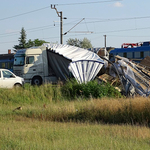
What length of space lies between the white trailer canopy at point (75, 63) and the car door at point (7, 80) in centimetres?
381

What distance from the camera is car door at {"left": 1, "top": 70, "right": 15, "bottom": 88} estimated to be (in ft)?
61.7

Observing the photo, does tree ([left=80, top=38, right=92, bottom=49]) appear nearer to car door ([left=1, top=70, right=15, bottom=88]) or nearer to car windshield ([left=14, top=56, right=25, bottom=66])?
car windshield ([left=14, top=56, right=25, bottom=66])

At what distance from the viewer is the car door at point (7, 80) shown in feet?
61.7

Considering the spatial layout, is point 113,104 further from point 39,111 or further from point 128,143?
point 128,143

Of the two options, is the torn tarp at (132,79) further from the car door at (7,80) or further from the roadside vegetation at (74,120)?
the car door at (7,80)

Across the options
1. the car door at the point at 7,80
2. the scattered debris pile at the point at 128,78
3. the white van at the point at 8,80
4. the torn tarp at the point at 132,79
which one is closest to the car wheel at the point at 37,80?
the white van at the point at 8,80

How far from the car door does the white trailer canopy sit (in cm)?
381

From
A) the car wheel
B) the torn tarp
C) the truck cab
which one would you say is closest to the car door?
the truck cab

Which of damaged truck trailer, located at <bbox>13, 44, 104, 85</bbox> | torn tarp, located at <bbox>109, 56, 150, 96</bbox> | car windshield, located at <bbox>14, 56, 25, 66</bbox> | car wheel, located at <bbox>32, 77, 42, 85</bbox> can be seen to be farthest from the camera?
car windshield, located at <bbox>14, 56, 25, 66</bbox>

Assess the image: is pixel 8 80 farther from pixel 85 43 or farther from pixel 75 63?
pixel 85 43

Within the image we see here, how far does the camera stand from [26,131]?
870cm

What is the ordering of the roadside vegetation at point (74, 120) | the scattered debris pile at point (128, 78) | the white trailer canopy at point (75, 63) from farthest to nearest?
the white trailer canopy at point (75, 63)
the scattered debris pile at point (128, 78)
the roadside vegetation at point (74, 120)

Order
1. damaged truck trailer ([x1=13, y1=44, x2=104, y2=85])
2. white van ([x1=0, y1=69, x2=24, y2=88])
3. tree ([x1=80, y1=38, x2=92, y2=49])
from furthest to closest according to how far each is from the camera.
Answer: tree ([x1=80, y1=38, x2=92, y2=49]), damaged truck trailer ([x1=13, y1=44, x2=104, y2=85]), white van ([x1=0, y1=69, x2=24, y2=88])

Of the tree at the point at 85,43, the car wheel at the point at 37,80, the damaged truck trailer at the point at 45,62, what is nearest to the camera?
the damaged truck trailer at the point at 45,62
